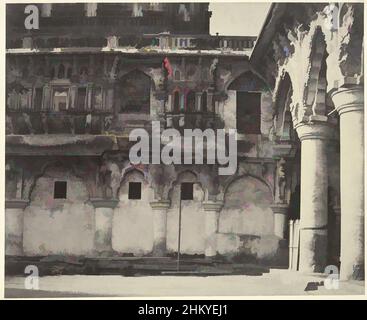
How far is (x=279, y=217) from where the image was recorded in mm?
8445

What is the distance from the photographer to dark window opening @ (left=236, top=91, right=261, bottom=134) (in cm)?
864

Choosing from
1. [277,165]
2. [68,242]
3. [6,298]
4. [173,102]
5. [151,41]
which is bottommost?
[6,298]

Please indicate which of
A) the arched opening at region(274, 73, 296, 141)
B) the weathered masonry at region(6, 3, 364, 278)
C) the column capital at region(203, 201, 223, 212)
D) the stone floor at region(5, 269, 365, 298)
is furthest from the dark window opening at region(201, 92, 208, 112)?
the stone floor at region(5, 269, 365, 298)

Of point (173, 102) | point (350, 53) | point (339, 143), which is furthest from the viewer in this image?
point (173, 102)

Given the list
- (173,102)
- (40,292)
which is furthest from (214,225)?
(40,292)

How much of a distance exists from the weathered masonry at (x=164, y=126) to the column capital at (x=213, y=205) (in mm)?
19

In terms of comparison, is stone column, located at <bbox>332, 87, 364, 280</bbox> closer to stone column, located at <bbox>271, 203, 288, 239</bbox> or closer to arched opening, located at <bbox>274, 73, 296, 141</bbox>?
stone column, located at <bbox>271, 203, 288, 239</bbox>

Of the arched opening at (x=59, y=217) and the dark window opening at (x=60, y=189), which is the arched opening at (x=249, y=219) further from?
the dark window opening at (x=60, y=189)

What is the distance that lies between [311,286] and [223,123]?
2.22 metres

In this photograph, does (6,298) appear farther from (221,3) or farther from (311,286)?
(221,3)

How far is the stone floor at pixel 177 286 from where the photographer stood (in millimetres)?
7922

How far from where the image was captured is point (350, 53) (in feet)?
24.7

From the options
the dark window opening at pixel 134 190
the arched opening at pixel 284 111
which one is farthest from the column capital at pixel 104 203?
the arched opening at pixel 284 111

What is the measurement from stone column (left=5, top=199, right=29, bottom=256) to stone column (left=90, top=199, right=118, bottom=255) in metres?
0.87
